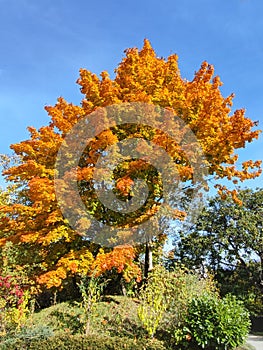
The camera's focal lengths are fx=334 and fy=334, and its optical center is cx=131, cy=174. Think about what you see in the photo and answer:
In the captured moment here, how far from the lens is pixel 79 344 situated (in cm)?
601

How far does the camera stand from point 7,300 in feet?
23.7

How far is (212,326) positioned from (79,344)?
268 cm

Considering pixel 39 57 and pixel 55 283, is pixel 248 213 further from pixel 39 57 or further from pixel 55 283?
pixel 39 57

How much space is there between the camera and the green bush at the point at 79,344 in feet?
19.5

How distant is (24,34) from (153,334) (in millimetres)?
7930

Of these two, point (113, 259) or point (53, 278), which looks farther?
point (113, 259)

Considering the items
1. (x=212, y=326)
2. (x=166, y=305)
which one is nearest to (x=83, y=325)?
(x=166, y=305)

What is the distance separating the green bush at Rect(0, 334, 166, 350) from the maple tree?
2.70 meters

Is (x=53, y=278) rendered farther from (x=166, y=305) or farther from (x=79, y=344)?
(x=166, y=305)

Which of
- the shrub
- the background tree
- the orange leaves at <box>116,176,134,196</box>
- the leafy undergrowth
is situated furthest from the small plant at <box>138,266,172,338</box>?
the background tree

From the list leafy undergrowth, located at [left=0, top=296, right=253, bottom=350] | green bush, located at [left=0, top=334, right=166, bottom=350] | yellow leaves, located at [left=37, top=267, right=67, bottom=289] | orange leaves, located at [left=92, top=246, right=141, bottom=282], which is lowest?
green bush, located at [left=0, top=334, right=166, bottom=350]

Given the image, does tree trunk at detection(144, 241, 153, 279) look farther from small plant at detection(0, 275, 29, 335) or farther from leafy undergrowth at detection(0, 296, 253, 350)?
small plant at detection(0, 275, 29, 335)

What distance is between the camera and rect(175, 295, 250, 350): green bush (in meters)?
6.72

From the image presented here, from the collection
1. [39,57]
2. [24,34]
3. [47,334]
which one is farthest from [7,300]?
[24,34]
